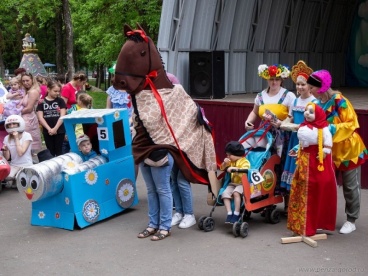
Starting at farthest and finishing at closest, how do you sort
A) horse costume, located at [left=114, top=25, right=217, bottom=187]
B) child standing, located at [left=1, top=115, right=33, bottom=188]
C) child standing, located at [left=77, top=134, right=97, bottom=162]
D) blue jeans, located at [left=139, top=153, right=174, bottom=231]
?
child standing, located at [left=1, top=115, right=33, bottom=188], child standing, located at [left=77, top=134, right=97, bottom=162], blue jeans, located at [left=139, top=153, right=174, bottom=231], horse costume, located at [left=114, top=25, right=217, bottom=187]

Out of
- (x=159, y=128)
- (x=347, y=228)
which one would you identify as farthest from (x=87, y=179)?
(x=347, y=228)

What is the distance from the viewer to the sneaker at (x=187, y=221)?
20.9 ft

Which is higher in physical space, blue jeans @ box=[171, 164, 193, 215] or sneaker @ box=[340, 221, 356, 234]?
blue jeans @ box=[171, 164, 193, 215]

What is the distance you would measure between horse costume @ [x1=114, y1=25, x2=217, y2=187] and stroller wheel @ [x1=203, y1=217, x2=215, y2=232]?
426 mm

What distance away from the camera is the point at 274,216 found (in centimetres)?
648

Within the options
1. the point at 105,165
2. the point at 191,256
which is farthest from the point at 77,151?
the point at 191,256

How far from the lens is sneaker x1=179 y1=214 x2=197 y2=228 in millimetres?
6371

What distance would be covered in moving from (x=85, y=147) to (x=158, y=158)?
48.6 inches

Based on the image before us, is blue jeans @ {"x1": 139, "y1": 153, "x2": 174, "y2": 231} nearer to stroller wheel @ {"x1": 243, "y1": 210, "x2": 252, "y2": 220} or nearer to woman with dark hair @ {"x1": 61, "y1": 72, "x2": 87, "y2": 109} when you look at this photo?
stroller wheel @ {"x1": 243, "y1": 210, "x2": 252, "y2": 220}

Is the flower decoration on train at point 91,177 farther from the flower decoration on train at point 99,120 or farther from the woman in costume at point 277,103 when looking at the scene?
the woman in costume at point 277,103

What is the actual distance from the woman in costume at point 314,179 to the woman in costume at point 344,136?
0.79 feet

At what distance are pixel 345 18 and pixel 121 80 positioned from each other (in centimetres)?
1312

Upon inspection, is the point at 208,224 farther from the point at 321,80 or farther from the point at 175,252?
the point at 321,80

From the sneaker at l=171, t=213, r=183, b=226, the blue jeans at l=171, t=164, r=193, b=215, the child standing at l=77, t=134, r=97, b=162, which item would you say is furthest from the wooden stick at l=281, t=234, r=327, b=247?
the child standing at l=77, t=134, r=97, b=162
